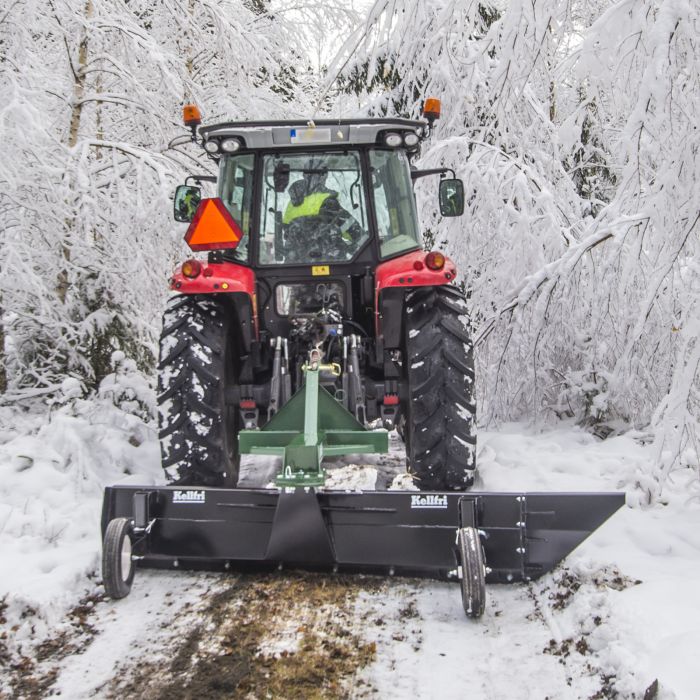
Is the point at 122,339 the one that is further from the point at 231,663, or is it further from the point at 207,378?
the point at 231,663

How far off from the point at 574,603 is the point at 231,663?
1.49 meters

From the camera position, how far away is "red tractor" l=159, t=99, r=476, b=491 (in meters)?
4.15

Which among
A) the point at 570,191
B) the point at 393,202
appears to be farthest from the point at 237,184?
the point at 570,191

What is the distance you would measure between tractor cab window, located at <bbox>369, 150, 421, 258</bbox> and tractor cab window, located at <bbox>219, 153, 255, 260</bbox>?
2.66 feet

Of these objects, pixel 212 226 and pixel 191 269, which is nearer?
pixel 212 226

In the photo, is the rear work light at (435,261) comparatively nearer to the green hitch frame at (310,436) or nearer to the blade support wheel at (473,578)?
the green hitch frame at (310,436)

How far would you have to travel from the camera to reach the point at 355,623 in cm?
322

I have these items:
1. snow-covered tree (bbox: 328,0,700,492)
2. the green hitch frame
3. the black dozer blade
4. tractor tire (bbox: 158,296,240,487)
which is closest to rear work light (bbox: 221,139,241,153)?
snow-covered tree (bbox: 328,0,700,492)

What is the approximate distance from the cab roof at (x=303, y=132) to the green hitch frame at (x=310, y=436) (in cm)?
154

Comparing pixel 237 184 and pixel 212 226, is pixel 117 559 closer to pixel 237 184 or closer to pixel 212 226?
pixel 212 226

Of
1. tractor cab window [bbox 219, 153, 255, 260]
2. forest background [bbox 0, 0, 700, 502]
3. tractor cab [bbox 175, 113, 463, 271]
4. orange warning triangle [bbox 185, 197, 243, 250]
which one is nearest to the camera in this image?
forest background [bbox 0, 0, 700, 502]

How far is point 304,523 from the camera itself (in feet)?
11.8

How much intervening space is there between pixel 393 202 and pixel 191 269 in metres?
1.45

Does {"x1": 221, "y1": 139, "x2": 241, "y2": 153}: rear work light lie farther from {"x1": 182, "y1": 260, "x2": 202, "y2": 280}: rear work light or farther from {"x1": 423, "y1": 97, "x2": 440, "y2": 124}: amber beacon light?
{"x1": 423, "y1": 97, "x2": 440, "y2": 124}: amber beacon light
